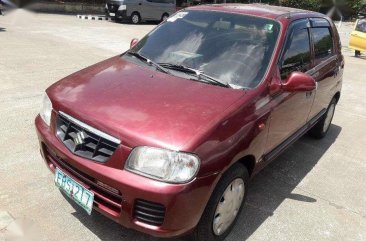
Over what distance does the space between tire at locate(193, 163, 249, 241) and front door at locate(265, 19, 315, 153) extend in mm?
554

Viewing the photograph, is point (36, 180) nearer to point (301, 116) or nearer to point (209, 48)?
point (209, 48)

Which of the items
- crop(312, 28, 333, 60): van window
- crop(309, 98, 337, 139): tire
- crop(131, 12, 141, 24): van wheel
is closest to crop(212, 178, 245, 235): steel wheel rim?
crop(312, 28, 333, 60): van window

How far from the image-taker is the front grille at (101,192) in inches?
98.7

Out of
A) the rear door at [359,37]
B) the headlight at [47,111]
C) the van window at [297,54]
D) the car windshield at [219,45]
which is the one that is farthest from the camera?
the rear door at [359,37]

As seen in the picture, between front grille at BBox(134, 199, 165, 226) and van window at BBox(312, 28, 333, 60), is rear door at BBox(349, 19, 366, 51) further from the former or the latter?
front grille at BBox(134, 199, 165, 226)

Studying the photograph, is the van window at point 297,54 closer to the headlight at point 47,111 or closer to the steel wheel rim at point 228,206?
the steel wheel rim at point 228,206

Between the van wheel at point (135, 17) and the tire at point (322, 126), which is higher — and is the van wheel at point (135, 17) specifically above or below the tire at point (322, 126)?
below

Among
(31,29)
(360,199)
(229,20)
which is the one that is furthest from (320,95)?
(31,29)

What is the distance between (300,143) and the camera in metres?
5.30

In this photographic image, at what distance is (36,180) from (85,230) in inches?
35.7

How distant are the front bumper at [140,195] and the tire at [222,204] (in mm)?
138

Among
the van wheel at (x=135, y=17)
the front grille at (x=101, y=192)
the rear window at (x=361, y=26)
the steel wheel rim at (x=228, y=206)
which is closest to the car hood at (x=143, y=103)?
the front grille at (x=101, y=192)

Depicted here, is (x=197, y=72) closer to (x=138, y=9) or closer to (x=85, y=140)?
(x=85, y=140)

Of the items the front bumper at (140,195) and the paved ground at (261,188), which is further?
the paved ground at (261,188)
